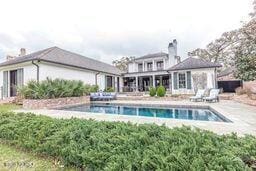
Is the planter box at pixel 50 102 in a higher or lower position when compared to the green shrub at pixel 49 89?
lower

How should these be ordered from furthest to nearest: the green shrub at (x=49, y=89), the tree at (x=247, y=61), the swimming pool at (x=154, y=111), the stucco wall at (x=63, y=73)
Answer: the stucco wall at (x=63, y=73)
the green shrub at (x=49, y=89)
the tree at (x=247, y=61)
the swimming pool at (x=154, y=111)

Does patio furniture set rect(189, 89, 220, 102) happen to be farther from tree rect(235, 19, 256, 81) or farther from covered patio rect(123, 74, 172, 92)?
covered patio rect(123, 74, 172, 92)

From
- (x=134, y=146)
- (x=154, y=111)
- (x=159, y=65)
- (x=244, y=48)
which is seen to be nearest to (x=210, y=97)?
(x=244, y=48)

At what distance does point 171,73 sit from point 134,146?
914 inches

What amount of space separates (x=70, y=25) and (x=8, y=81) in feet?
29.4

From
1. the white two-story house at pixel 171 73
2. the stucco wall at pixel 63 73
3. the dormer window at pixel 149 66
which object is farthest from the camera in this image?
the dormer window at pixel 149 66

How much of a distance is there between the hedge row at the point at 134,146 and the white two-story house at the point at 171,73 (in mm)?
21101

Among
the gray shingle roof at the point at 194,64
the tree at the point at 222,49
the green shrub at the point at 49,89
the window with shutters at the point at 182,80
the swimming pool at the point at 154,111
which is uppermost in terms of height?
the tree at the point at 222,49

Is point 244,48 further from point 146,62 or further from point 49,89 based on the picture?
point 146,62

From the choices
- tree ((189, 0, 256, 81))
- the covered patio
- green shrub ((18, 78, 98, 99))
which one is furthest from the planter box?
the covered patio

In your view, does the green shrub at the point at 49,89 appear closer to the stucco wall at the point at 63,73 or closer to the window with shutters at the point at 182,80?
the stucco wall at the point at 63,73

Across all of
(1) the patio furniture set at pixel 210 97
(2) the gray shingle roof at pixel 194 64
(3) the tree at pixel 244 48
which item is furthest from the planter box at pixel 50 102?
(3) the tree at pixel 244 48

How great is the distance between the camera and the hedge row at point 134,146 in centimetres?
269

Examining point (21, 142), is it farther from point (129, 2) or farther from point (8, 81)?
point (8, 81)
